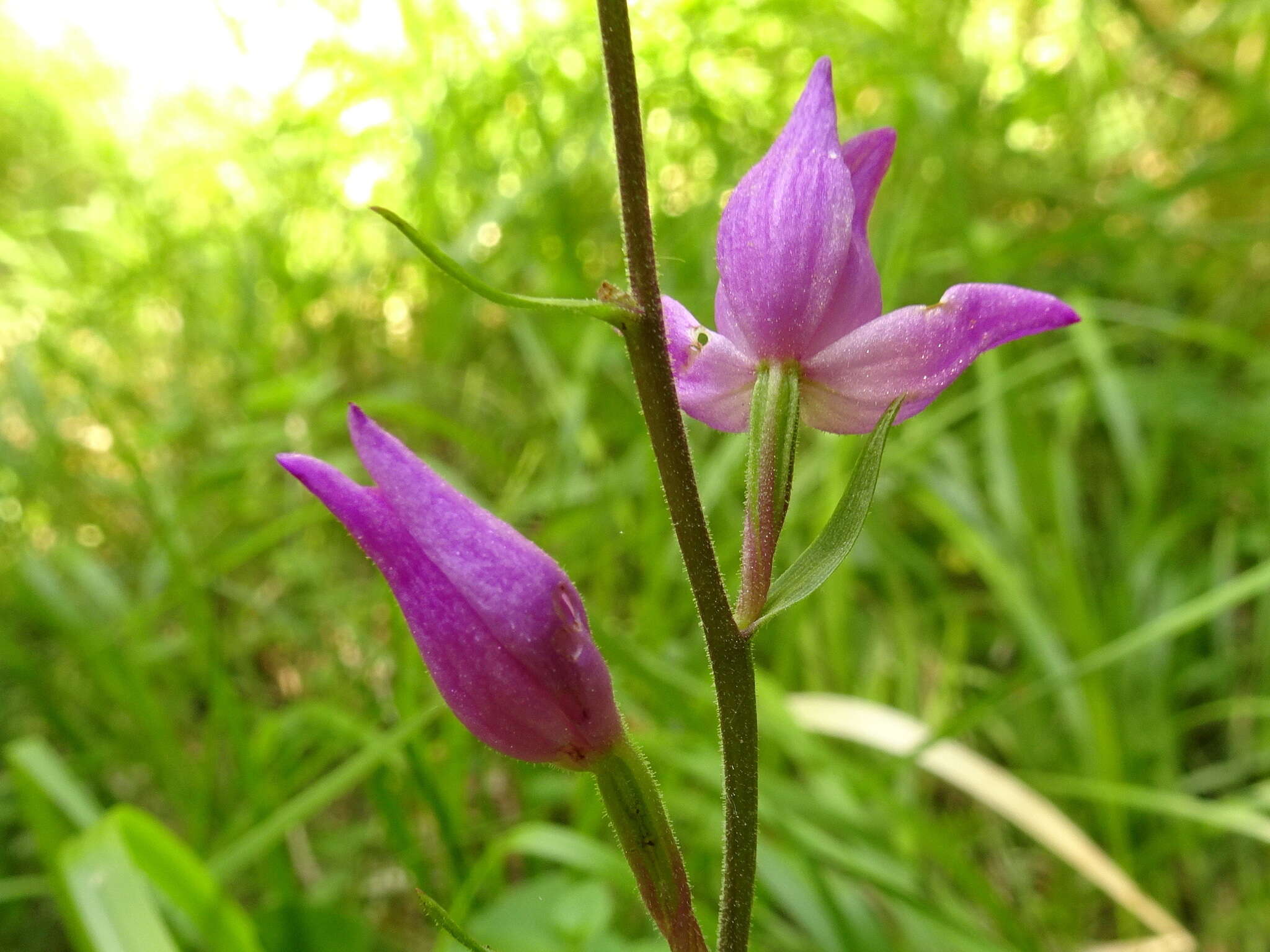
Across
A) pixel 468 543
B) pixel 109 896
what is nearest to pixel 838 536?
pixel 468 543

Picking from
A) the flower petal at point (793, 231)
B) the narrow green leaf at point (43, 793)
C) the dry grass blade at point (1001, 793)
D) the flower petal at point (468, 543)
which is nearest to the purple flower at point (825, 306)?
the flower petal at point (793, 231)

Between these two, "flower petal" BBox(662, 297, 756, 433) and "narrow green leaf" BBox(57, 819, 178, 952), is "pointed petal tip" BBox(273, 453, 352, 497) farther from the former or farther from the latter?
"narrow green leaf" BBox(57, 819, 178, 952)

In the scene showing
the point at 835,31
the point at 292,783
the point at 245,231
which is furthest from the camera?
the point at 245,231

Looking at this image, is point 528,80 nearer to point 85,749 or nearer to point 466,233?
point 466,233

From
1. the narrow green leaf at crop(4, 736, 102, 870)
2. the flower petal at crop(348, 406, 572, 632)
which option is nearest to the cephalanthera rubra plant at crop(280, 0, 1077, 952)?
the flower petal at crop(348, 406, 572, 632)

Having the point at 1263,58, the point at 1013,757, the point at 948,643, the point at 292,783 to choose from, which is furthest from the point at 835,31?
the point at 292,783

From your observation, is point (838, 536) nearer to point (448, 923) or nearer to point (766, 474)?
point (766, 474)
